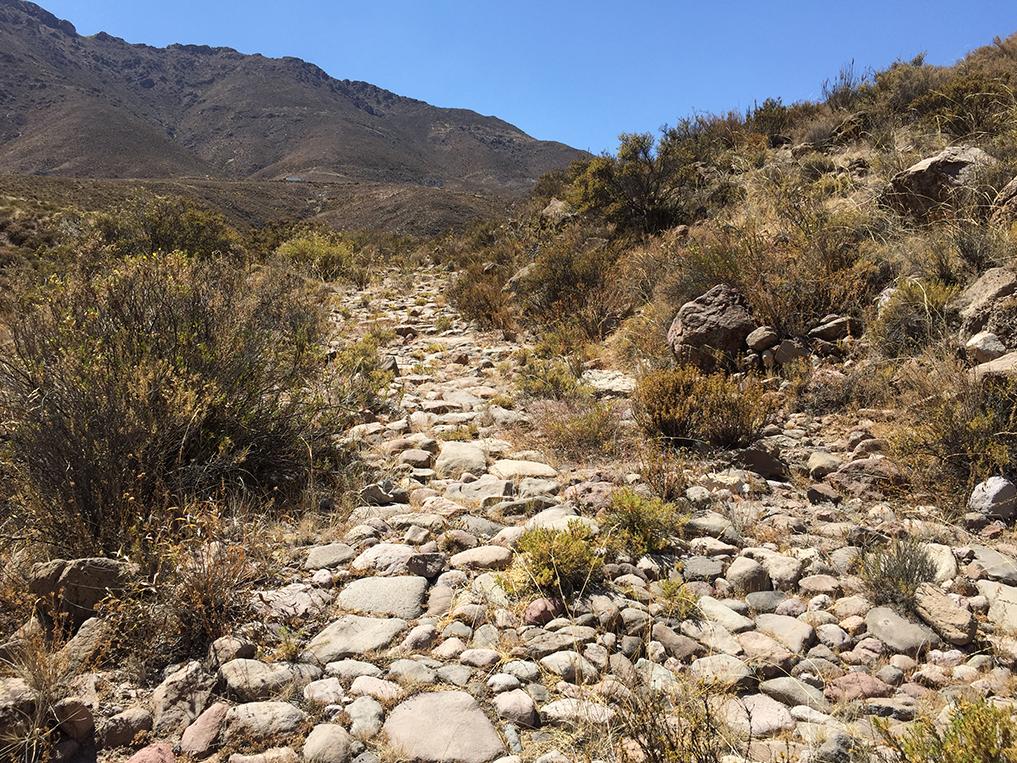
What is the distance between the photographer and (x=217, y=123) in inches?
4951

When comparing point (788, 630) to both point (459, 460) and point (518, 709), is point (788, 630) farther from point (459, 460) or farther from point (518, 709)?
Result: point (459, 460)

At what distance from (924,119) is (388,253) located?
50.0 ft

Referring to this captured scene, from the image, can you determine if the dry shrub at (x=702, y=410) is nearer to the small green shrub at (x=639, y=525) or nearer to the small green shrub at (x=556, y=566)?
the small green shrub at (x=639, y=525)

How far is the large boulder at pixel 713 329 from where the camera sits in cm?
564

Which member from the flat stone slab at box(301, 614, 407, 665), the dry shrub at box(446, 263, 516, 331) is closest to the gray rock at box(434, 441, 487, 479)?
the flat stone slab at box(301, 614, 407, 665)

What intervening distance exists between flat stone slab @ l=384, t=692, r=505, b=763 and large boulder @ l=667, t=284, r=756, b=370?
13.5 ft

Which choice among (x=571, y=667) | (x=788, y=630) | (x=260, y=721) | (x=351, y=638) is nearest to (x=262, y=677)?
(x=260, y=721)

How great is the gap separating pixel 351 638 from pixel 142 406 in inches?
69.4

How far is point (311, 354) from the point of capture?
5000 millimetres

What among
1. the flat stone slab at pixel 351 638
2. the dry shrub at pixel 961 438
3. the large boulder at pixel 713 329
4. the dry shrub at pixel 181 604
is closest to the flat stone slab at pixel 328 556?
the dry shrub at pixel 181 604

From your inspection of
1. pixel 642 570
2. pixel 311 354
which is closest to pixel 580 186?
pixel 311 354

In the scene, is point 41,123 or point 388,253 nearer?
point 388,253

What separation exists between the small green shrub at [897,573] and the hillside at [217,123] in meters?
85.0

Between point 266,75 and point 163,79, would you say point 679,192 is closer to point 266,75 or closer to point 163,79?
point 266,75
